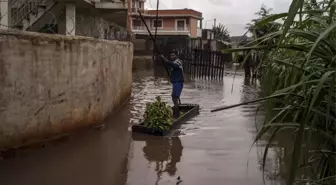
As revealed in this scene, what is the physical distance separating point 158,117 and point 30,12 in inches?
244

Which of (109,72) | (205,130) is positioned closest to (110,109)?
(109,72)

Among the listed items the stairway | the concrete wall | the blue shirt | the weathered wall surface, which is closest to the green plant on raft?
the weathered wall surface

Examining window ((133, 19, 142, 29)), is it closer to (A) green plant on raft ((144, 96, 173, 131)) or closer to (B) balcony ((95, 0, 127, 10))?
(B) balcony ((95, 0, 127, 10))

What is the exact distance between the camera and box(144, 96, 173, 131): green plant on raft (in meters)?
7.66

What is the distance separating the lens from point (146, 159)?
20.5 ft

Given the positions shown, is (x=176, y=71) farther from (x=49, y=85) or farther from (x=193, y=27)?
(x=193, y=27)

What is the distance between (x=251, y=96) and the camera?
590 inches

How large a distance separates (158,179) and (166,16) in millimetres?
41911

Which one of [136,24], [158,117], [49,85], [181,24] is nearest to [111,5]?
[158,117]

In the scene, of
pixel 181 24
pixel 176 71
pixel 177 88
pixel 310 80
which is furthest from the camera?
pixel 181 24

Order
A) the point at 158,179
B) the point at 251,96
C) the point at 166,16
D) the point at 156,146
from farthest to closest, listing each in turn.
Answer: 1. the point at 166,16
2. the point at 251,96
3. the point at 156,146
4. the point at 158,179

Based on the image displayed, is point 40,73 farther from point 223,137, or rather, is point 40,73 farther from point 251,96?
point 251,96

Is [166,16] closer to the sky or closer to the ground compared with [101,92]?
closer to the sky

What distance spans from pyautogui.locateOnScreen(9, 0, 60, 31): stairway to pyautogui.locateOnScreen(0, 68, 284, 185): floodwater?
467 centimetres
